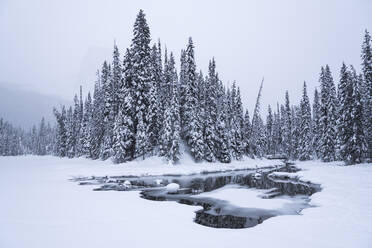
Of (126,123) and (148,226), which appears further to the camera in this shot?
(126,123)

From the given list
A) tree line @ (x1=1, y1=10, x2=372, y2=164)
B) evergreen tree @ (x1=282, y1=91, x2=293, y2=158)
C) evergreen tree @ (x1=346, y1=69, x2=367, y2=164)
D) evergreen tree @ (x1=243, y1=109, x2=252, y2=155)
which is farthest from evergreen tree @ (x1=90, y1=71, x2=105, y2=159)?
evergreen tree @ (x1=282, y1=91, x2=293, y2=158)

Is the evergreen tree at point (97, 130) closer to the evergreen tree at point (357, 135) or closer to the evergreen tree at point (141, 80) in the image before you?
the evergreen tree at point (141, 80)

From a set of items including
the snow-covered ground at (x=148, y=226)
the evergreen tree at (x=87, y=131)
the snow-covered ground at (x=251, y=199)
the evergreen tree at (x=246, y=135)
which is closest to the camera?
the snow-covered ground at (x=148, y=226)

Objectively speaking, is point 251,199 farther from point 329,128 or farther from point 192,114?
point 329,128

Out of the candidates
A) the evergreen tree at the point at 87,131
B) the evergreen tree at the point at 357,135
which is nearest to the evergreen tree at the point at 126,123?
the evergreen tree at the point at 87,131

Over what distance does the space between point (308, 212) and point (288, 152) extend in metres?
75.9

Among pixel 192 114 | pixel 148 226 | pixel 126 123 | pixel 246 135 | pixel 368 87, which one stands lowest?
pixel 148 226

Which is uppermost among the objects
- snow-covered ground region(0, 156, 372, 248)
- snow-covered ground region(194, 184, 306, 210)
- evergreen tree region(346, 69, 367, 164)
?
evergreen tree region(346, 69, 367, 164)

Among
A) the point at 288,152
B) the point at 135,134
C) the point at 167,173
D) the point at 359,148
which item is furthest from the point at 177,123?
the point at 288,152

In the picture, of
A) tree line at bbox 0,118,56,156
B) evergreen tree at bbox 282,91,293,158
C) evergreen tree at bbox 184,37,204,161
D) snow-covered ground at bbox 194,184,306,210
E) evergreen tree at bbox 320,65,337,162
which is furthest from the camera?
tree line at bbox 0,118,56,156

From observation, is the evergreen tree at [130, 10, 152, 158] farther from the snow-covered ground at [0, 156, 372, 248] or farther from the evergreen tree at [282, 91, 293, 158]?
the evergreen tree at [282, 91, 293, 158]

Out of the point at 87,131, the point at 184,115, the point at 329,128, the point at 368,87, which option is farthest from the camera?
the point at 87,131

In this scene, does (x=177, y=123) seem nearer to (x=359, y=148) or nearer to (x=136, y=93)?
(x=136, y=93)

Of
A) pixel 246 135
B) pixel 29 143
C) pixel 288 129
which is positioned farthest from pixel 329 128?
pixel 29 143
